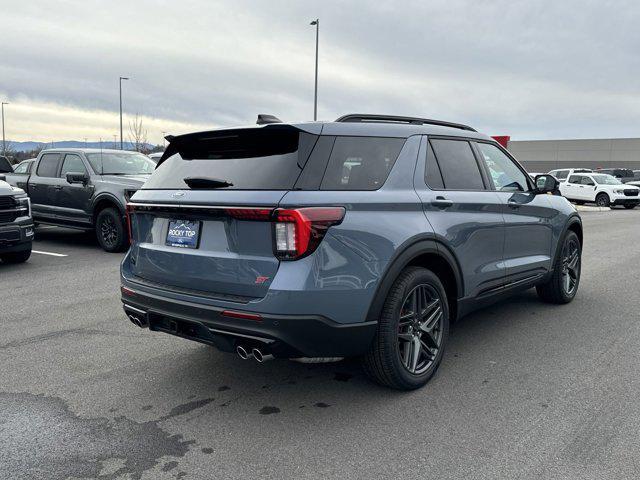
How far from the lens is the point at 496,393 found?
12.2 feet

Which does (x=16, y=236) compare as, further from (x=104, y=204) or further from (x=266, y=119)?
(x=266, y=119)

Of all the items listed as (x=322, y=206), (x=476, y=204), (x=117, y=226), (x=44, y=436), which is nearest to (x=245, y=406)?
(x=44, y=436)

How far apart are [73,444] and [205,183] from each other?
1.63m

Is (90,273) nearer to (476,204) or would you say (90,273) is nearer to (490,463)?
(476,204)

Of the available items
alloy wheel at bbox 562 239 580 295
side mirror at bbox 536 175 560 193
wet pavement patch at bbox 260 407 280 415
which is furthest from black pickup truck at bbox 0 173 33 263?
alloy wheel at bbox 562 239 580 295

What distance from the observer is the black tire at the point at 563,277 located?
231 inches

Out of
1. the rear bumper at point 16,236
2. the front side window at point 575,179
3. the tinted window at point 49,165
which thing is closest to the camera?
the rear bumper at point 16,236

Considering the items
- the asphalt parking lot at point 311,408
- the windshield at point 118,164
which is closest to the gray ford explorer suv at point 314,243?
the asphalt parking lot at point 311,408

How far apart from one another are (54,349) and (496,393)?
3430mm

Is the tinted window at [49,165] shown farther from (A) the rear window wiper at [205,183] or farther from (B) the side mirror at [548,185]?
(B) the side mirror at [548,185]

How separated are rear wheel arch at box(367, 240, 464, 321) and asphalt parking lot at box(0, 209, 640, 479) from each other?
60 centimetres

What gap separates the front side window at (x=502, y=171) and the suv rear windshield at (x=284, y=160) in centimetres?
131

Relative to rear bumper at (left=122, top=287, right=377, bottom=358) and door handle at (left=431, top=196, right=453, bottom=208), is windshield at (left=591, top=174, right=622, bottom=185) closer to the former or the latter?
door handle at (left=431, top=196, right=453, bottom=208)

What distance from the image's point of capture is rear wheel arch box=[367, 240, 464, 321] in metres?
3.33
